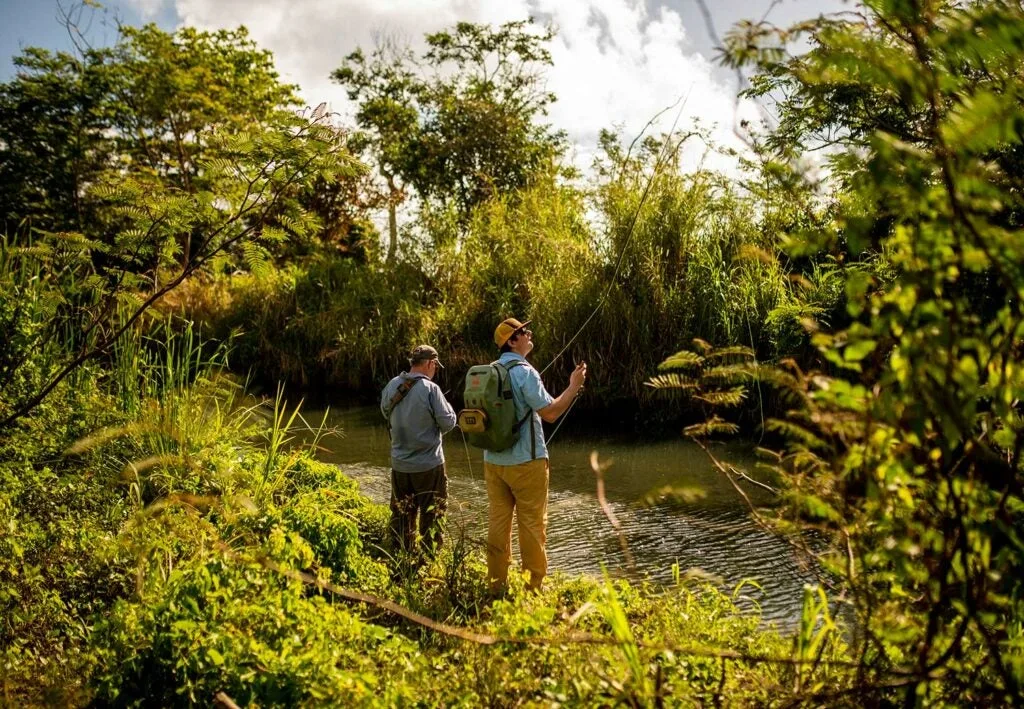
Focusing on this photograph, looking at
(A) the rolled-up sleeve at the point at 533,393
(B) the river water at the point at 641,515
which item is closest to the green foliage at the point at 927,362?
(B) the river water at the point at 641,515

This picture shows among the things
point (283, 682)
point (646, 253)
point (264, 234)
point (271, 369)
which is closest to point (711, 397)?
point (283, 682)

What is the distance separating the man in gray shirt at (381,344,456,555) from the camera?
6.24 metres

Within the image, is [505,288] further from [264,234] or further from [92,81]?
[92,81]

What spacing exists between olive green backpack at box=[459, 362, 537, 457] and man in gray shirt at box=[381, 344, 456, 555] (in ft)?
2.50

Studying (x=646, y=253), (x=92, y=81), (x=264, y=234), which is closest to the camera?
(x=264, y=234)

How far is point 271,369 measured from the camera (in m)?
17.7

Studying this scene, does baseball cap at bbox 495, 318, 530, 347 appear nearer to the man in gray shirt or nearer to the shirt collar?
the shirt collar

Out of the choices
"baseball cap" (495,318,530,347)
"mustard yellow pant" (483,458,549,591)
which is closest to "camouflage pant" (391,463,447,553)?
"mustard yellow pant" (483,458,549,591)

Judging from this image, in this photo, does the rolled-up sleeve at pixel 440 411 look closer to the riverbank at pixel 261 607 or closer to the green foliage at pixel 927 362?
the riverbank at pixel 261 607

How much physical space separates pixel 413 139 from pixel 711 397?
24.7 meters

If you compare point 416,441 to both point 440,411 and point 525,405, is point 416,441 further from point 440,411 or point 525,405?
point 525,405

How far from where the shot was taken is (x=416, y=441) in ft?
20.6

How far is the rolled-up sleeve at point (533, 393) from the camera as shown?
5.48 meters

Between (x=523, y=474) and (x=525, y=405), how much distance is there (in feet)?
1.54
